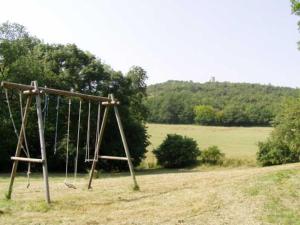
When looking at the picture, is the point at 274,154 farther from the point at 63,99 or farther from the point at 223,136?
the point at 223,136

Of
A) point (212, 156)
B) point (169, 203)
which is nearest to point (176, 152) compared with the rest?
point (212, 156)

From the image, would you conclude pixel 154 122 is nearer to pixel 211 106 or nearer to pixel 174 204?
pixel 211 106

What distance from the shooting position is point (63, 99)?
33594mm

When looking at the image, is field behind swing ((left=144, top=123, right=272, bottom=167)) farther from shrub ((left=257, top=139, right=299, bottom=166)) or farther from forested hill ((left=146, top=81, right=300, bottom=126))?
shrub ((left=257, top=139, right=299, bottom=166))

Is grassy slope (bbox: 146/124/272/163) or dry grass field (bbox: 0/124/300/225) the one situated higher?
grassy slope (bbox: 146/124/272/163)

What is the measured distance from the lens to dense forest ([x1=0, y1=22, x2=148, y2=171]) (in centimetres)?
3262

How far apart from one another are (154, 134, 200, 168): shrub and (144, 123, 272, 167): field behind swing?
236 cm

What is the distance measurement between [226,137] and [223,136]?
139 centimetres

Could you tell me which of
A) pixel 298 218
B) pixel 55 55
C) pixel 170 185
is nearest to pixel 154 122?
pixel 55 55

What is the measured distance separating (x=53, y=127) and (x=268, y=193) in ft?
75.0

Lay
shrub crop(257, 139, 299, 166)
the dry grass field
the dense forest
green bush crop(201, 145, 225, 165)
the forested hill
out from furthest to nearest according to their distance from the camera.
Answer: the forested hill
green bush crop(201, 145, 225, 165)
shrub crop(257, 139, 299, 166)
the dense forest
the dry grass field

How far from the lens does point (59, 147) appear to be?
105ft

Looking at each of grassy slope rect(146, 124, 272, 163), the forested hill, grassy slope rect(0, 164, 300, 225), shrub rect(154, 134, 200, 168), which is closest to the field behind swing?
grassy slope rect(146, 124, 272, 163)

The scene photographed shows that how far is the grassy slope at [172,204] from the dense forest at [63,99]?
17671 millimetres
